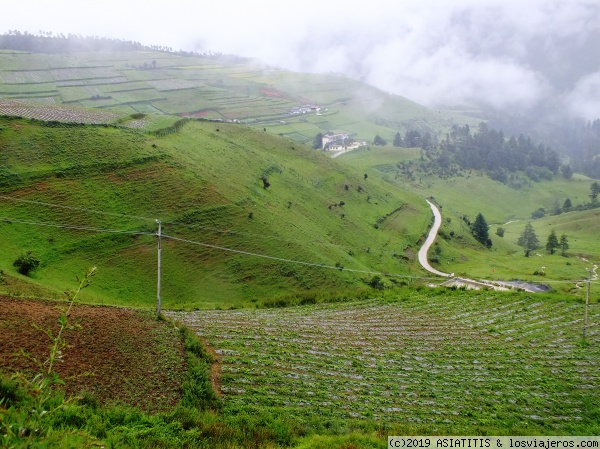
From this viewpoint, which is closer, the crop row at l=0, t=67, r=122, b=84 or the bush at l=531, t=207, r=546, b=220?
the crop row at l=0, t=67, r=122, b=84

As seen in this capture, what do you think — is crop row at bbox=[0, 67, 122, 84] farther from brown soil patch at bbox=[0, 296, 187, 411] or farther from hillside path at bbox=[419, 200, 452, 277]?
brown soil patch at bbox=[0, 296, 187, 411]

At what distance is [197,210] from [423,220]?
70058mm

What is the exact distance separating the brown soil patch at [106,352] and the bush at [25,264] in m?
19.6

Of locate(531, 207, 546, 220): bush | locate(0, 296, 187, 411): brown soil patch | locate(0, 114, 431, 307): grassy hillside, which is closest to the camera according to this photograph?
locate(0, 296, 187, 411): brown soil patch

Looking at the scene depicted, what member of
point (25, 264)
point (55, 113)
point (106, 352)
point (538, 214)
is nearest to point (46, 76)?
point (55, 113)

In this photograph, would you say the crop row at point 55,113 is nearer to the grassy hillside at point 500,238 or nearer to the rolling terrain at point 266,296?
the rolling terrain at point 266,296

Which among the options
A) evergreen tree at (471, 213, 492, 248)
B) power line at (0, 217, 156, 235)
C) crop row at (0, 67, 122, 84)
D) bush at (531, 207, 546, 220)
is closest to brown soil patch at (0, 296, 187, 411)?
power line at (0, 217, 156, 235)

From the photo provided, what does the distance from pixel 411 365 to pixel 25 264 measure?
3516cm

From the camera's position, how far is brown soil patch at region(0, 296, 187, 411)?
17.2 m

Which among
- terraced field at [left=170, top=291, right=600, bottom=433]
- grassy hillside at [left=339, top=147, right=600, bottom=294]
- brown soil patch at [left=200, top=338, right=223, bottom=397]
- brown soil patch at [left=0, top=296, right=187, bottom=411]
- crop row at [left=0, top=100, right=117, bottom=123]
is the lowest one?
grassy hillside at [left=339, top=147, right=600, bottom=294]

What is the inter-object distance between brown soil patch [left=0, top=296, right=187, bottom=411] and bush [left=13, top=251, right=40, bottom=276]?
19642 millimetres

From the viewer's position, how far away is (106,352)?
1981 cm

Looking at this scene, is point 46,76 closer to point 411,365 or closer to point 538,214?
point 411,365

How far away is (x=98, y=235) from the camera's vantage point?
49531 millimetres
